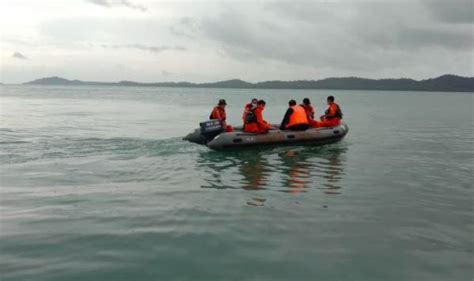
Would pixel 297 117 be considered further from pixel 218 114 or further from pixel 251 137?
pixel 218 114

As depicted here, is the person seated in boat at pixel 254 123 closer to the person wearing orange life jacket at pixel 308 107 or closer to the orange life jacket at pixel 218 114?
the orange life jacket at pixel 218 114

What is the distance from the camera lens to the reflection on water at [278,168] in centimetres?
978

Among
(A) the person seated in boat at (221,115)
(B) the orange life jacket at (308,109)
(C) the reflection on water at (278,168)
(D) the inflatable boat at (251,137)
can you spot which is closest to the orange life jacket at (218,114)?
(A) the person seated in boat at (221,115)

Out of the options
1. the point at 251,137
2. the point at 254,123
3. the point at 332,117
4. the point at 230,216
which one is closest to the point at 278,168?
the point at 251,137

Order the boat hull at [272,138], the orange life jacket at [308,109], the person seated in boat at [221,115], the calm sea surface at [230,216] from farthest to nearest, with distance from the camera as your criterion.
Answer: the orange life jacket at [308,109]
the person seated in boat at [221,115]
the boat hull at [272,138]
the calm sea surface at [230,216]

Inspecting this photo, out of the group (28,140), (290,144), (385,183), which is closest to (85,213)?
(385,183)

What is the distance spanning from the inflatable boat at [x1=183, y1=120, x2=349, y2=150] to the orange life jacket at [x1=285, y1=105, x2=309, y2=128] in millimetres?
307

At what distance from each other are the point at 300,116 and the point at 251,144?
2075 mm

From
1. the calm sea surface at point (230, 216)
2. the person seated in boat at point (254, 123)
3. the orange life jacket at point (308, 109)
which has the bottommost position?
the calm sea surface at point (230, 216)

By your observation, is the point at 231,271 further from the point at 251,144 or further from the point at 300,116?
the point at 300,116

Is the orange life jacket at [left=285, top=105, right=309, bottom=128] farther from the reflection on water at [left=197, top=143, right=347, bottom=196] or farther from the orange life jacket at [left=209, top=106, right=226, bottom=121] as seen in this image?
the orange life jacket at [left=209, top=106, right=226, bottom=121]

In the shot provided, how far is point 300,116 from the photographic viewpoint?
14883 mm

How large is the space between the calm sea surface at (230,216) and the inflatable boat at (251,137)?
0.34 metres

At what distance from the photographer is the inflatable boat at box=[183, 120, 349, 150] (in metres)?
13.7
